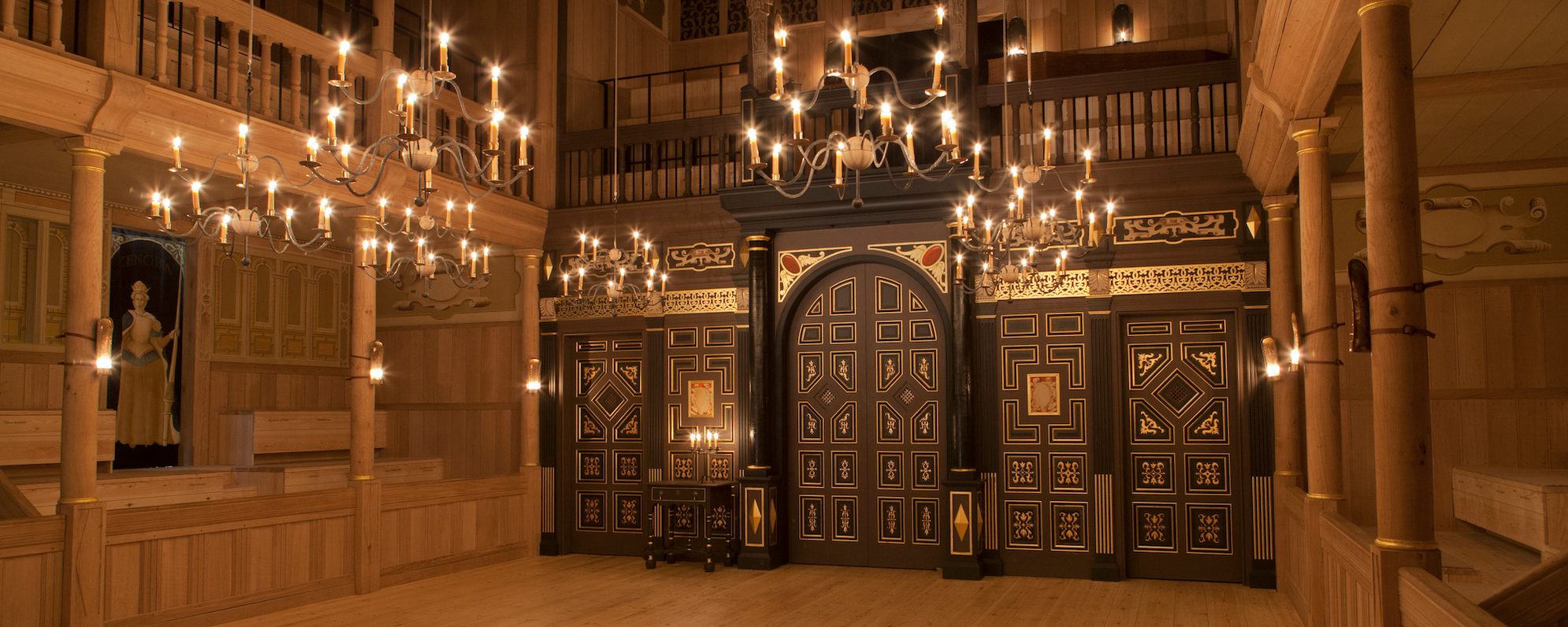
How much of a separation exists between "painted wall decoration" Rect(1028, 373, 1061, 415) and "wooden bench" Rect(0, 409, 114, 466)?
7.07m

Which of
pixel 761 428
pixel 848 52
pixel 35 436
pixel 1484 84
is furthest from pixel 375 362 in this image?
pixel 1484 84

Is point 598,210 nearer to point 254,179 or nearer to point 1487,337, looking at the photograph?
point 254,179

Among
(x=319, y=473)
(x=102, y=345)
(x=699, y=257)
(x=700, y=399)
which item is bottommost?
(x=319, y=473)

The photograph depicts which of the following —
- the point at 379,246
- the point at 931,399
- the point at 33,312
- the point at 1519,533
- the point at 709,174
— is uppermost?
the point at 709,174

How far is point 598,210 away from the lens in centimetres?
1102

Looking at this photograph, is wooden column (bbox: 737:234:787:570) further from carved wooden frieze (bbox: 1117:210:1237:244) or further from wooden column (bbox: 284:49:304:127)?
wooden column (bbox: 284:49:304:127)

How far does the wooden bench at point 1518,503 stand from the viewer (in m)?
6.10

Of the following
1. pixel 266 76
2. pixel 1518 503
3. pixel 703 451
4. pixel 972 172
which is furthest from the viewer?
pixel 703 451

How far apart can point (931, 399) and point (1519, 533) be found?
14.7ft

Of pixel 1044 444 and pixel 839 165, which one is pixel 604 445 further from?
pixel 839 165

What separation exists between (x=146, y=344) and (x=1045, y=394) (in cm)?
779

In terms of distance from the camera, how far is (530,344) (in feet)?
36.5

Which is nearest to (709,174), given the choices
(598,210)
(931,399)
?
(598,210)

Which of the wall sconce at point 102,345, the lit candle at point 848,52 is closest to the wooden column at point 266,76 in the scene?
the wall sconce at point 102,345
